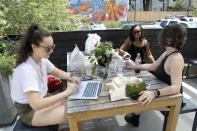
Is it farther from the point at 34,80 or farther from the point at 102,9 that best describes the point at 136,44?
the point at 102,9

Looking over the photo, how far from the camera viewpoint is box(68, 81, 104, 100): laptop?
4.40ft

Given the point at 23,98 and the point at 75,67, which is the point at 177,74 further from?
the point at 23,98

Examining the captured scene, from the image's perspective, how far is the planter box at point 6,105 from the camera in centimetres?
204

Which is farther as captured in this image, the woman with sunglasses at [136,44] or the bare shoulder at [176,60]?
the woman with sunglasses at [136,44]

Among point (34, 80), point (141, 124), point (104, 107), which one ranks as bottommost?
point (141, 124)

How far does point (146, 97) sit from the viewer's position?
4.16ft

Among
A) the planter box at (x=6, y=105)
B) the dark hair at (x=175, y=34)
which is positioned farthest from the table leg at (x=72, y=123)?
the planter box at (x=6, y=105)

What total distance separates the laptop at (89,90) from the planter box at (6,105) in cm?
123

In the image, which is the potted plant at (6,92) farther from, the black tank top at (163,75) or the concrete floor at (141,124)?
the black tank top at (163,75)

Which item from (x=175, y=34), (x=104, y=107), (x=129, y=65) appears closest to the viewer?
(x=104, y=107)

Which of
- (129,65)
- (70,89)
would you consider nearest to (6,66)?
(70,89)

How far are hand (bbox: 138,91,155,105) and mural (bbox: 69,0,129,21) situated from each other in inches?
763

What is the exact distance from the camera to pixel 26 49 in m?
1.42

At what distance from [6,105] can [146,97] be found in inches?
75.4
